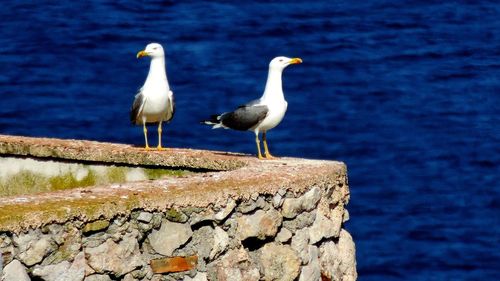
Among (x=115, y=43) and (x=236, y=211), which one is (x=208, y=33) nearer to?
(x=115, y=43)

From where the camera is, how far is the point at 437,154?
1061 inches

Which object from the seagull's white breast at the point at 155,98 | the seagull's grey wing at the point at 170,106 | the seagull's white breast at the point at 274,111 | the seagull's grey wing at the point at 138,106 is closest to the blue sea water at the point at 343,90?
the seagull's grey wing at the point at 170,106

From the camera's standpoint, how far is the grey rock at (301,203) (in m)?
9.70

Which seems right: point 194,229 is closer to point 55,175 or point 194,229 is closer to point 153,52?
point 55,175

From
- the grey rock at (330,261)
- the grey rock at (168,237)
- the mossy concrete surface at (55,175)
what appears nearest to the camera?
the grey rock at (168,237)

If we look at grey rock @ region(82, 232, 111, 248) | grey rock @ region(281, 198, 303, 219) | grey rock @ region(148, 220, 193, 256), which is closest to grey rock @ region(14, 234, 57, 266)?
grey rock @ region(82, 232, 111, 248)

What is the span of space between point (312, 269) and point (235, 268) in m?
0.76

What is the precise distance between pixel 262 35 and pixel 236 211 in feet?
74.4

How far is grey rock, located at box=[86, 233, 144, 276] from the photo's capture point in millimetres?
8578

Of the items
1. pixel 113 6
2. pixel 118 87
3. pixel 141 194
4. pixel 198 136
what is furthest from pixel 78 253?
pixel 113 6

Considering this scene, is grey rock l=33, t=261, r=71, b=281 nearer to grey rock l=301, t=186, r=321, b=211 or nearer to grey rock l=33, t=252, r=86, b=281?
grey rock l=33, t=252, r=86, b=281

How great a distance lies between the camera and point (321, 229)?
10.1 metres

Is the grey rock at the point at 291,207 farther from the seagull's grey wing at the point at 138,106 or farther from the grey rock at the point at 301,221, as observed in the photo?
the seagull's grey wing at the point at 138,106

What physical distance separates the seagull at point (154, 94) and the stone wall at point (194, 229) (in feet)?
4.70
